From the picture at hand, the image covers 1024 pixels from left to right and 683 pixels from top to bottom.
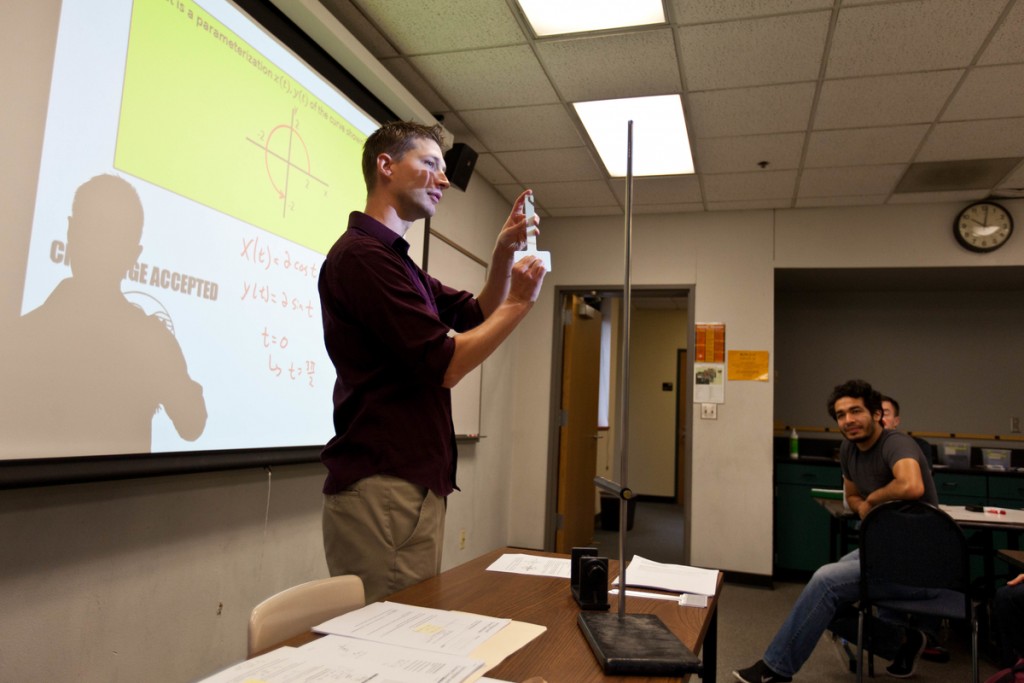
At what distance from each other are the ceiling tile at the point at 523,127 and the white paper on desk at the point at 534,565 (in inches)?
101

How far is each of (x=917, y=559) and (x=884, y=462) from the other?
0.50 meters

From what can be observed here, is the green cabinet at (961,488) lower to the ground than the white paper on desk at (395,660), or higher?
lower

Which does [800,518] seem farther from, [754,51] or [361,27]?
[361,27]

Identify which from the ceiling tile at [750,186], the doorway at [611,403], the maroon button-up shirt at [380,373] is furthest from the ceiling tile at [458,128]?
the maroon button-up shirt at [380,373]

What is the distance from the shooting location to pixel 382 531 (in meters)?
1.12

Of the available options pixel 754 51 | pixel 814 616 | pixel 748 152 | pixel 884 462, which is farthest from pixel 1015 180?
pixel 814 616

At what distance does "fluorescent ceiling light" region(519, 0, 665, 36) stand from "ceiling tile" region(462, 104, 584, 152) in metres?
0.69

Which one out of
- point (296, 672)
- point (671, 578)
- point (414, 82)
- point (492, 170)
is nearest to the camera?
point (296, 672)

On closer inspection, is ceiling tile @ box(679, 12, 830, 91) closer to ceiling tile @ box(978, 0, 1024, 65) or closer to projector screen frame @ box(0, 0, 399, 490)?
ceiling tile @ box(978, 0, 1024, 65)

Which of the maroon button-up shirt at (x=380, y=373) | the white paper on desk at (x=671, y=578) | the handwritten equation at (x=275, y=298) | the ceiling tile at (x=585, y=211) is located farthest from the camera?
the ceiling tile at (x=585, y=211)

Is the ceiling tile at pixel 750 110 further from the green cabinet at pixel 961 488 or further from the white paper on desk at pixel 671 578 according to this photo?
the green cabinet at pixel 961 488

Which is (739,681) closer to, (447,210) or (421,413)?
(421,413)

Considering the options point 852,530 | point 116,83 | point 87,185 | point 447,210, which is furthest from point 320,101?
point 852,530

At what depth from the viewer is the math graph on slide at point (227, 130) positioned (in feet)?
5.64
